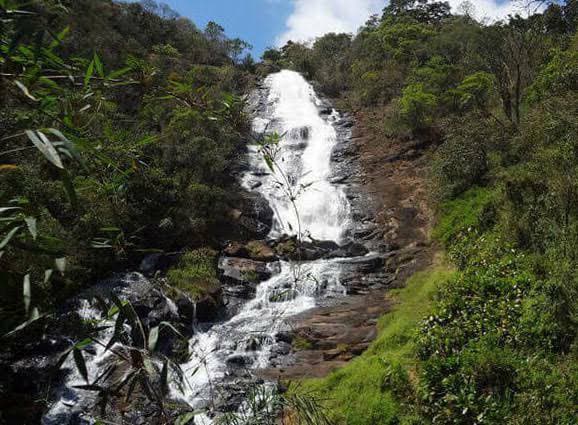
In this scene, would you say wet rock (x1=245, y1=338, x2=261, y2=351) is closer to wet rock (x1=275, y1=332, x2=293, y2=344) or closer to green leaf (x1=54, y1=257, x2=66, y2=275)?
wet rock (x1=275, y1=332, x2=293, y2=344)

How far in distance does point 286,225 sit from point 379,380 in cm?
1055

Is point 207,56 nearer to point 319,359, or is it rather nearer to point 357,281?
point 357,281

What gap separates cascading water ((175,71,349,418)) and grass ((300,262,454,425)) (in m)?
1.41

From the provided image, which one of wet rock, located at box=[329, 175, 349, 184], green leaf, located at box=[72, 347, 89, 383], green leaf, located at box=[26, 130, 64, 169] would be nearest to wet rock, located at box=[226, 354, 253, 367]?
green leaf, located at box=[72, 347, 89, 383]

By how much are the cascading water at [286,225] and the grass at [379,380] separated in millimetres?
1413

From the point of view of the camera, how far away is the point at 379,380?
703cm

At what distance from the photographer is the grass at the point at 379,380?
6609 mm

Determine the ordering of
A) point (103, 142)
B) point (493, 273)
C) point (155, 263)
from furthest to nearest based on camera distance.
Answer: point (155, 263) < point (493, 273) < point (103, 142)

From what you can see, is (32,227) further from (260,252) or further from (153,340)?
(260,252)

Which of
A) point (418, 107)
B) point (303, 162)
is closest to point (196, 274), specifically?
point (303, 162)

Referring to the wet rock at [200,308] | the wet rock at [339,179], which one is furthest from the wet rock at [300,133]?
the wet rock at [200,308]

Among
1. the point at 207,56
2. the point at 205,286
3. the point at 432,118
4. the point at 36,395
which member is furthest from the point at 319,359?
the point at 207,56

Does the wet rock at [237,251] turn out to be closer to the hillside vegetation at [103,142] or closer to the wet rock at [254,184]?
the hillside vegetation at [103,142]

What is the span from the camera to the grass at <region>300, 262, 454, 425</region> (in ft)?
21.7
